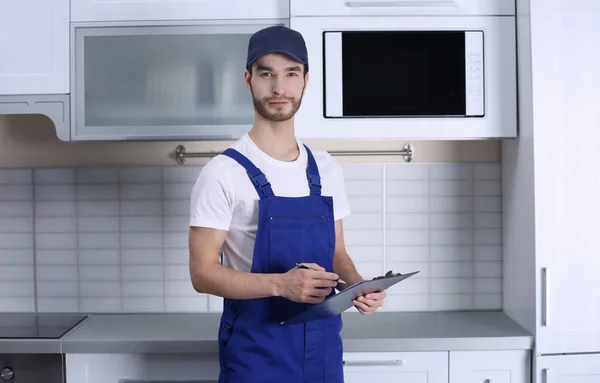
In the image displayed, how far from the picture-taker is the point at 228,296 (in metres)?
1.47

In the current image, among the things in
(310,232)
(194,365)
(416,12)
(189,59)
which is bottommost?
(194,365)

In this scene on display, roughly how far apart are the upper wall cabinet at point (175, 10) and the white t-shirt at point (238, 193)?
68 centimetres

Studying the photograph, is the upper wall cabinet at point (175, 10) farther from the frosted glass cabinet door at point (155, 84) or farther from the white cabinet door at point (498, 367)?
the white cabinet door at point (498, 367)

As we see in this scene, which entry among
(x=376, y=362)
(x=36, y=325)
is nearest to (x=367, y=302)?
(x=376, y=362)

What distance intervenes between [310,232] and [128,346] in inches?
31.8

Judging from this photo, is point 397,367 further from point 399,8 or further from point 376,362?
point 399,8

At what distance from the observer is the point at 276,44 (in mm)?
1524

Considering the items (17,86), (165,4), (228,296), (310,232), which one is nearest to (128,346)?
(228,296)

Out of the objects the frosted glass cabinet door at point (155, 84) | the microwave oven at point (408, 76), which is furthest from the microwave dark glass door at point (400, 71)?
the frosted glass cabinet door at point (155, 84)

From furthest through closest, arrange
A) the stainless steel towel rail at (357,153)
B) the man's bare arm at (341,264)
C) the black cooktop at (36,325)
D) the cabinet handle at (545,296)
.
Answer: the stainless steel towel rail at (357,153), the black cooktop at (36,325), the cabinet handle at (545,296), the man's bare arm at (341,264)

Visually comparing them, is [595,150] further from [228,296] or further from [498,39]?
[228,296]

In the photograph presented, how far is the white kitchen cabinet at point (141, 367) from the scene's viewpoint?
200 cm

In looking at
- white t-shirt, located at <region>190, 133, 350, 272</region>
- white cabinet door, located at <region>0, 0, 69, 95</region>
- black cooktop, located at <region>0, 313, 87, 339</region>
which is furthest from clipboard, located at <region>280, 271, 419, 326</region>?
white cabinet door, located at <region>0, 0, 69, 95</region>

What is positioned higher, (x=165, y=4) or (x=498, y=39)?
(x=165, y=4)
